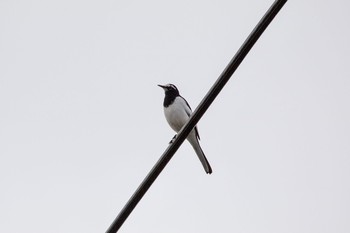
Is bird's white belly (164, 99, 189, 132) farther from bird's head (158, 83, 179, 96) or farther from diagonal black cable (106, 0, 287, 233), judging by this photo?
diagonal black cable (106, 0, 287, 233)

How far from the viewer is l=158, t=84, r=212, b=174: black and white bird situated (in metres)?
7.69

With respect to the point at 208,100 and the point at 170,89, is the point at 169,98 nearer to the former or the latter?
the point at 170,89

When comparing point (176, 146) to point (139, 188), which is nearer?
point (139, 188)

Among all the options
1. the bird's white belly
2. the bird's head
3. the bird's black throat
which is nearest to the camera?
the bird's white belly

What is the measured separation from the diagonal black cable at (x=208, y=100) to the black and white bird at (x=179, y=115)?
14.1ft

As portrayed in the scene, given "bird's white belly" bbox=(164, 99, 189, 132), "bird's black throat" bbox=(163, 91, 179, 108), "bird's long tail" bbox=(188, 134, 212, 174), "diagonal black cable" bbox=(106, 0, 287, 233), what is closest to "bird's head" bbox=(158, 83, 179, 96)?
"bird's black throat" bbox=(163, 91, 179, 108)

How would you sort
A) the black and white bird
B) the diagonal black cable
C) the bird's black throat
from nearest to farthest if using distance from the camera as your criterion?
the diagonal black cable → the black and white bird → the bird's black throat

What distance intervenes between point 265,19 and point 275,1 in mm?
101

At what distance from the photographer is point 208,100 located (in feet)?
10.5

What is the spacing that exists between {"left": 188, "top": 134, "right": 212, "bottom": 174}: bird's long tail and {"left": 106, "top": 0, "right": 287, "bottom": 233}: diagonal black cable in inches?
164

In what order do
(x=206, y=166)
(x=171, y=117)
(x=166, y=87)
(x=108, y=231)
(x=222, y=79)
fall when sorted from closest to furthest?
(x=108, y=231)
(x=222, y=79)
(x=206, y=166)
(x=171, y=117)
(x=166, y=87)

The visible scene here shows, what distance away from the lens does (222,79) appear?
3123mm

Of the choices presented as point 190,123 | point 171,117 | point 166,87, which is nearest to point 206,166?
point 171,117

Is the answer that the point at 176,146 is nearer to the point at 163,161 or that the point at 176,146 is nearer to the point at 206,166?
the point at 163,161
